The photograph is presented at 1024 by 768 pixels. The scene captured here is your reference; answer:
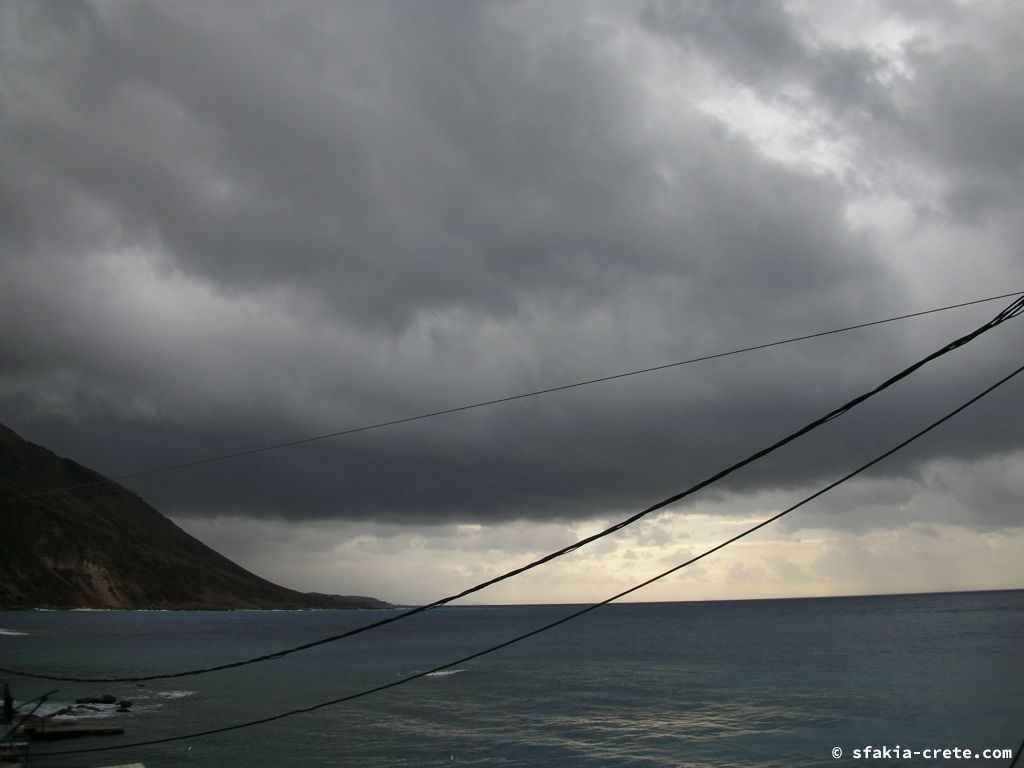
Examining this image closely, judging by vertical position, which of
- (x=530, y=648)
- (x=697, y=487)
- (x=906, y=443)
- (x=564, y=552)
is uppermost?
(x=906, y=443)

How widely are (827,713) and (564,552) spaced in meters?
47.2

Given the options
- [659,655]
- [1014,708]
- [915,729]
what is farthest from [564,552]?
[659,655]

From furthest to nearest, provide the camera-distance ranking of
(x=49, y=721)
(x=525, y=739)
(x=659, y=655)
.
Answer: (x=659, y=655), (x=525, y=739), (x=49, y=721)

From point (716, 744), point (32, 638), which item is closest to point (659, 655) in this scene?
point (716, 744)

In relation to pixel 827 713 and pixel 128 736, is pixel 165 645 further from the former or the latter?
pixel 827 713

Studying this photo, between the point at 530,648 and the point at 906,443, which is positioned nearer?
the point at 906,443

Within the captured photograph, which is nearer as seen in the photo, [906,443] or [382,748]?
[906,443]

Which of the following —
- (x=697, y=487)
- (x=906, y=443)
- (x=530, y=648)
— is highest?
(x=906, y=443)

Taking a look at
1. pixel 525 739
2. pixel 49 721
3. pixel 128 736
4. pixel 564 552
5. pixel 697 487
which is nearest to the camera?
pixel 697 487

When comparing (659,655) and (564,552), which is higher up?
(564,552)

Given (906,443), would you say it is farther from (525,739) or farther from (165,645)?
(165,645)

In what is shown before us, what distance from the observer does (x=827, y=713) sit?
4912cm

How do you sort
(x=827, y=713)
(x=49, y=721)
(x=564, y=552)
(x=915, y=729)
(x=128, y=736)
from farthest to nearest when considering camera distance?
1. (x=827, y=713)
2. (x=915, y=729)
3. (x=128, y=736)
4. (x=49, y=721)
5. (x=564, y=552)

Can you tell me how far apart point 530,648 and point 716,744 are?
85.2m
